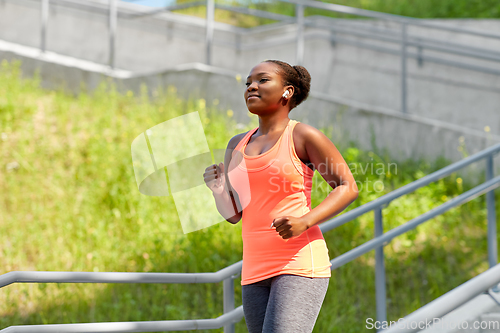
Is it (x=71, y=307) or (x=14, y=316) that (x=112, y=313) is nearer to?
(x=71, y=307)

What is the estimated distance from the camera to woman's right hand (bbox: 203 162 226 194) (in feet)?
5.76

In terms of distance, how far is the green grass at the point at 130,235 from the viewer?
388cm

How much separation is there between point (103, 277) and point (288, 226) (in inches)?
45.5

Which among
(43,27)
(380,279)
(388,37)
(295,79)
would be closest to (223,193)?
(295,79)

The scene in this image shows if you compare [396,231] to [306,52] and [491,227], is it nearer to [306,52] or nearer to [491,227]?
[491,227]

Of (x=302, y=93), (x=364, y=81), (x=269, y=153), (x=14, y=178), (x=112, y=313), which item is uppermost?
(x=302, y=93)

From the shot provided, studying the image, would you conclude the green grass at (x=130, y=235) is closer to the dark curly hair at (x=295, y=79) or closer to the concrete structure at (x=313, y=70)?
the concrete structure at (x=313, y=70)

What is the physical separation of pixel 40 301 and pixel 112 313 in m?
0.57

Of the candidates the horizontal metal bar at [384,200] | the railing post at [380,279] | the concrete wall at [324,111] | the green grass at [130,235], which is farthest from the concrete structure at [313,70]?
the railing post at [380,279]

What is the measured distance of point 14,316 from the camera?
12.1 feet

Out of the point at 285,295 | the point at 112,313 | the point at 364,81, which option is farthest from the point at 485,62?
the point at 285,295

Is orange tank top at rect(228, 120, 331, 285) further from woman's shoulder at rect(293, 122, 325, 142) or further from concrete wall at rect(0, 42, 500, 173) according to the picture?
concrete wall at rect(0, 42, 500, 173)

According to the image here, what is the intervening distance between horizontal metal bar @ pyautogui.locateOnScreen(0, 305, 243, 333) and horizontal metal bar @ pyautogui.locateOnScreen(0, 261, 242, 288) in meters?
0.19

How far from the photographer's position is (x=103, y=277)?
7.43 ft
